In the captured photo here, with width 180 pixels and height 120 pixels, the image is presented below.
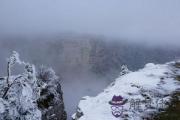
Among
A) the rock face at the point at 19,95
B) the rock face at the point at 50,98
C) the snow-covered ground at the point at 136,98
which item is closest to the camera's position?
the rock face at the point at 19,95

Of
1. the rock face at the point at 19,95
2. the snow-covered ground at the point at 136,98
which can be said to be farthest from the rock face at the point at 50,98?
the rock face at the point at 19,95

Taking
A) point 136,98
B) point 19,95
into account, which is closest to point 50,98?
point 136,98

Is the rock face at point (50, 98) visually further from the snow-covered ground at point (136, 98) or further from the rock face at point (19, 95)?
the rock face at point (19, 95)

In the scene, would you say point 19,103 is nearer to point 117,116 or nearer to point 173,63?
point 117,116

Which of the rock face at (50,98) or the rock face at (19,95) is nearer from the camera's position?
the rock face at (19,95)

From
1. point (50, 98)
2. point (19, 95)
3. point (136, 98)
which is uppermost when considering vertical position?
point (19, 95)

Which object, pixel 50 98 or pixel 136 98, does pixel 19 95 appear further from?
pixel 50 98

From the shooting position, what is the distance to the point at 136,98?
99.7ft

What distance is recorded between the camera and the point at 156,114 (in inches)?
1101

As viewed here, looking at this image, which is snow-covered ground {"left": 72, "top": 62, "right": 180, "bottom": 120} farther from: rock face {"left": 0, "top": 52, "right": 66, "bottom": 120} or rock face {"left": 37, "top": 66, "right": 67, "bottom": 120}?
rock face {"left": 37, "top": 66, "right": 67, "bottom": 120}

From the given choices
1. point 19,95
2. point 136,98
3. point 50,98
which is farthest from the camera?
point 50,98

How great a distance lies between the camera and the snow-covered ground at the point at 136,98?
90.7 ft

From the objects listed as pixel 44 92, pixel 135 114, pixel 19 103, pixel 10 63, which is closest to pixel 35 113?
pixel 19 103

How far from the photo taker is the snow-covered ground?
90.7 ft
